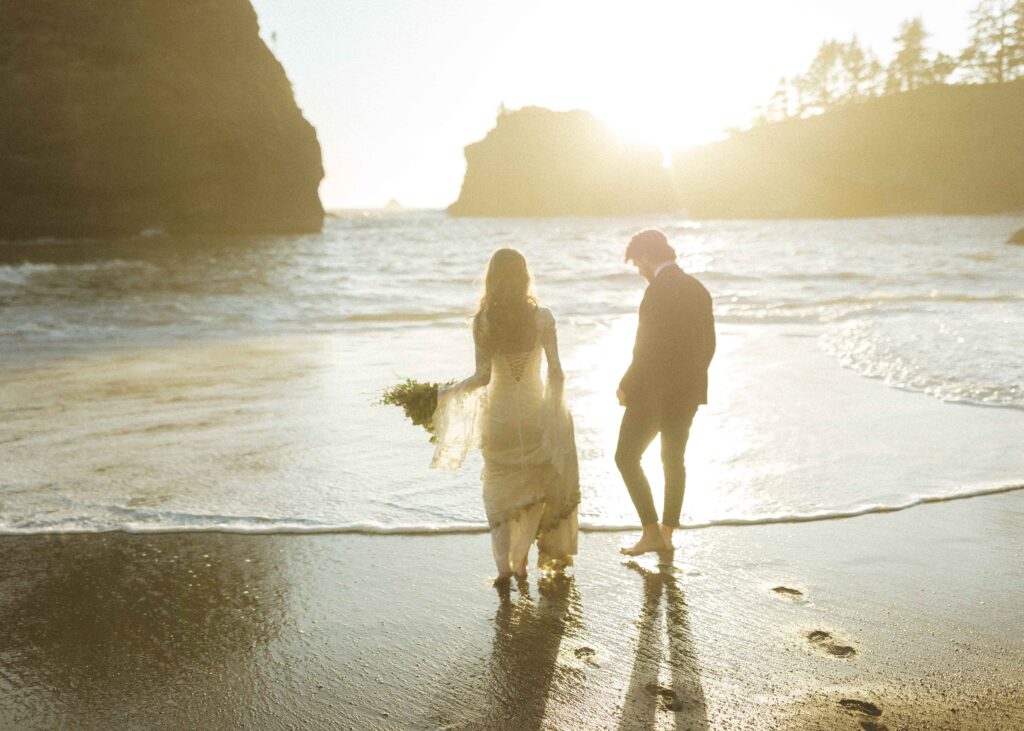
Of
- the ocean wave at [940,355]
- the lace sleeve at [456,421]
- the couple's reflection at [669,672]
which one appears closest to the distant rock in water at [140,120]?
the ocean wave at [940,355]

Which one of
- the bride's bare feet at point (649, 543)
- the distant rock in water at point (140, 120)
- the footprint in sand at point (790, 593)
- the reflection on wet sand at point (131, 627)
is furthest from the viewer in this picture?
the distant rock in water at point (140, 120)

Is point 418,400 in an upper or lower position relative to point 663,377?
lower

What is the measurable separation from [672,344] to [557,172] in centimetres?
15139

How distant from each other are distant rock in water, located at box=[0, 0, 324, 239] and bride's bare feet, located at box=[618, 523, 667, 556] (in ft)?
169

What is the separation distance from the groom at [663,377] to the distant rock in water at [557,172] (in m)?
143

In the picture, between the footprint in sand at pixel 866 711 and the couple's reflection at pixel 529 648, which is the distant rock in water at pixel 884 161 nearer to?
the couple's reflection at pixel 529 648

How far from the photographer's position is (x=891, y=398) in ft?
27.4

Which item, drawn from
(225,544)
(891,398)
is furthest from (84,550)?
(891,398)

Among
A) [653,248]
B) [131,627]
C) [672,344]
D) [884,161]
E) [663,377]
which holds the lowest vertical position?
[131,627]

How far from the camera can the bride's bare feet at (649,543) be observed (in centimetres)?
443

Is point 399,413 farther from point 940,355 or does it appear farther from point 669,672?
point 940,355

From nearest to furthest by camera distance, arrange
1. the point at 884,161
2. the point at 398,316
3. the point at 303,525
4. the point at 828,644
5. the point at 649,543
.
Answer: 1. the point at 828,644
2. the point at 649,543
3. the point at 303,525
4. the point at 398,316
5. the point at 884,161

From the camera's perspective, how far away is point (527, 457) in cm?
416

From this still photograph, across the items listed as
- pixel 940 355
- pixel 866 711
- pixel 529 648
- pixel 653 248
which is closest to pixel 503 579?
pixel 529 648
